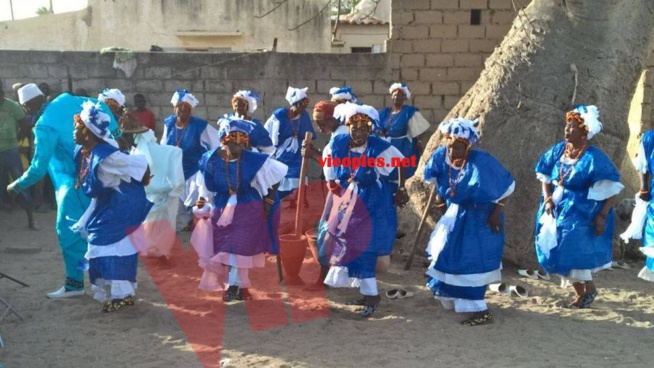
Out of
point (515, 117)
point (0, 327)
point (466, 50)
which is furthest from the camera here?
point (466, 50)

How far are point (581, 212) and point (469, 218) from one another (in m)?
1.04

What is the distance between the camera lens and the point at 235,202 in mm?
6363

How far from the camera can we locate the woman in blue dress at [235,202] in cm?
632

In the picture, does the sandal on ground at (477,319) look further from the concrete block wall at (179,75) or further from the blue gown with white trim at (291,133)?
the concrete block wall at (179,75)

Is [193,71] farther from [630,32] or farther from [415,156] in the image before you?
[630,32]

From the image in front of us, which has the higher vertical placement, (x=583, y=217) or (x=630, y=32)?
(x=630, y=32)

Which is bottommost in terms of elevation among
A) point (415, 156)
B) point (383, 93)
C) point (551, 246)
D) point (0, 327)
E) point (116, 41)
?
point (0, 327)

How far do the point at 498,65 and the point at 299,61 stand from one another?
441cm

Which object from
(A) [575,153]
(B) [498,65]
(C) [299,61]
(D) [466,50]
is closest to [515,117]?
(B) [498,65]

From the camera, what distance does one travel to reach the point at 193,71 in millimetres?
12062

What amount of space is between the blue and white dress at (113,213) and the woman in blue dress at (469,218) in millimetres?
2612

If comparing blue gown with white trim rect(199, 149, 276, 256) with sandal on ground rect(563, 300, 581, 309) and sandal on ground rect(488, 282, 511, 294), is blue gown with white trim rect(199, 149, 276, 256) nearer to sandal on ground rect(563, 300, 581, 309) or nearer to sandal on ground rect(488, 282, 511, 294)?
sandal on ground rect(488, 282, 511, 294)

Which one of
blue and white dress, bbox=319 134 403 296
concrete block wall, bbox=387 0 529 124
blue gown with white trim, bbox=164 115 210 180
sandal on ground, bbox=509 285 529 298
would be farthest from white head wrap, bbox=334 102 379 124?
concrete block wall, bbox=387 0 529 124

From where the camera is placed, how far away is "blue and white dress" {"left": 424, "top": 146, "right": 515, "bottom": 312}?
5852 mm
